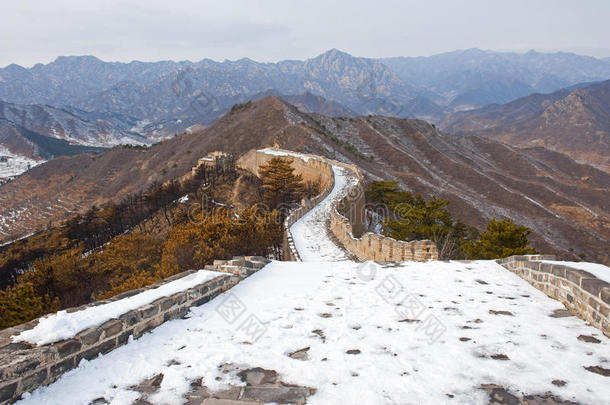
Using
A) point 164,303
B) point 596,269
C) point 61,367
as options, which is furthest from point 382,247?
point 61,367

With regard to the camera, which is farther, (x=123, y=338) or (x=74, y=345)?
(x=123, y=338)

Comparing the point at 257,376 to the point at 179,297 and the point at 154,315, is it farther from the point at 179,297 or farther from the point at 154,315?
the point at 179,297

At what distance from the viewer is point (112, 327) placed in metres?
4.07

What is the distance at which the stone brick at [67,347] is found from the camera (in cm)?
353

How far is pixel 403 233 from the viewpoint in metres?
20.4

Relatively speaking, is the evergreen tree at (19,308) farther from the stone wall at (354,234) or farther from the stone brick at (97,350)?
the stone brick at (97,350)

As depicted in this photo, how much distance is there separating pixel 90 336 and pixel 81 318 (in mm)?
329

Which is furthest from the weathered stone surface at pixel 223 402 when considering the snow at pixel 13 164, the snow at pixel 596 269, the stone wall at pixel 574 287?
the snow at pixel 13 164

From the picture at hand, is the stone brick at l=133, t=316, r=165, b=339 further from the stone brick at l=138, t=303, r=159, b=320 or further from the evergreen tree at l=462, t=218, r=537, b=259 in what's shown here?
the evergreen tree at l=462, t=218, r=537, b=259

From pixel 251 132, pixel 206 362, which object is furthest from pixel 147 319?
pixel 251 132

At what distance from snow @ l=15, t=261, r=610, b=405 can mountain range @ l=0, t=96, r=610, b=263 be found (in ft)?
119

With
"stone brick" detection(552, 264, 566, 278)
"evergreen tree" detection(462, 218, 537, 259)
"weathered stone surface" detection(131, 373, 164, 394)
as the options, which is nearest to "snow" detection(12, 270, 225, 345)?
"weathered stone surface" detection(131, 373, 164, 394)

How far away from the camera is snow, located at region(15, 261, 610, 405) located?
326cm

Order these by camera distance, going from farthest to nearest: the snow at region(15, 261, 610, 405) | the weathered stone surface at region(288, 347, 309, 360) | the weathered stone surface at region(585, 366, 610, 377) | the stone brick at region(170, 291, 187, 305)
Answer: the stone brick at region(170, 291, 187, 305) < the weathered stone surface at region(288, 347, 309, 360) < the weathered stone surface at region(585, 366, 610, 377) < the snow at region(15, 261, 610, 405)
